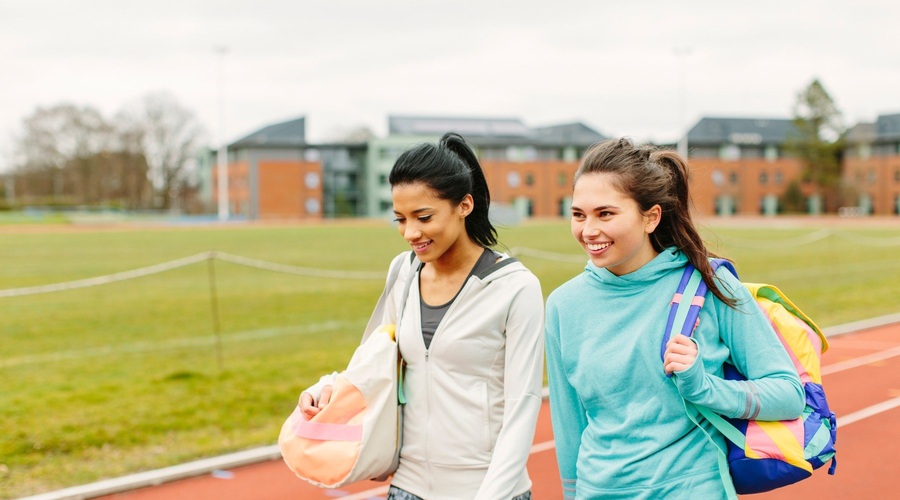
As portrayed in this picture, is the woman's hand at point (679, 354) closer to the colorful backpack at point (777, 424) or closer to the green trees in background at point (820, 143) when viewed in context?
the colorful backpack at point (777, 424)

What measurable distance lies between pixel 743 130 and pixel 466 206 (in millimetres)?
94679

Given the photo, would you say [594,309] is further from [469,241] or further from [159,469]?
[159,469]

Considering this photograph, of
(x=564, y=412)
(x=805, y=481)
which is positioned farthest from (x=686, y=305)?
(x=805, y=481)

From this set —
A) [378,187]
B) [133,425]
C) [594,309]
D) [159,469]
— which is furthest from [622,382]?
[378,187]

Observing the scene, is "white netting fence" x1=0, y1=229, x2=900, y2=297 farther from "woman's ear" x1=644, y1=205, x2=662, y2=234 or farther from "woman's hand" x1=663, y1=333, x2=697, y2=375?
"woman's hand" x1=663, y1=333, x2=697, y2=375

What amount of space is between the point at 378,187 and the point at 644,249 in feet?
274

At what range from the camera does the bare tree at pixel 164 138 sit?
Result: 8219cm

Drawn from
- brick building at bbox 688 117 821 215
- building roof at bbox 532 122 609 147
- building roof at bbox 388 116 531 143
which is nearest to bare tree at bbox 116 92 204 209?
building roof at bbox 388 116 531 143

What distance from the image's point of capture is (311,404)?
2.51m

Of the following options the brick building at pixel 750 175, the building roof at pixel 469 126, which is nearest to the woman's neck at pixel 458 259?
the building roof at pixel 469 126

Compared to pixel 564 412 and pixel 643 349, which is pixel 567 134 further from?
pixel 643 349

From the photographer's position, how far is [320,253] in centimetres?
2941

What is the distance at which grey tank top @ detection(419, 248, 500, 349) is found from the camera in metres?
2.53

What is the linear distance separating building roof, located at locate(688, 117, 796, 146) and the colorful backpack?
9116cm
